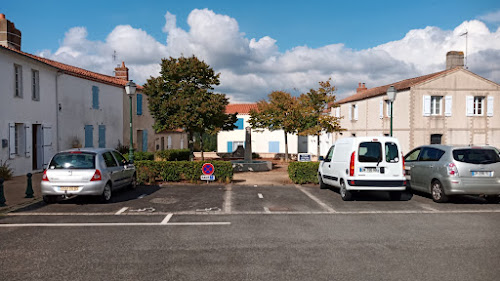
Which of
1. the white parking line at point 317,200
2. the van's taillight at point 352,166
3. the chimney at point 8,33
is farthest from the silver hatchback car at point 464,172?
the chimney at point 8,33

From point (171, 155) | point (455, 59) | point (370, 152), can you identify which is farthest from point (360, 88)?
point (370, 152)

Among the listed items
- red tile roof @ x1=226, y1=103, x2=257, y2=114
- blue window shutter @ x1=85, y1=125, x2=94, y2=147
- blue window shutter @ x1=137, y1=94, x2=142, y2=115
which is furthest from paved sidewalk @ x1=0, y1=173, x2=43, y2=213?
red tile roof @ x1=226, y1=103, x2=257, y2=114

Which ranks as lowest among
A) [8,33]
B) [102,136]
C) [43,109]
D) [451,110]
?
[102,136]

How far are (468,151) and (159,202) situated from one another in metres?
8.35

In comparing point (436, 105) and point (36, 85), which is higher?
point (36, 85)

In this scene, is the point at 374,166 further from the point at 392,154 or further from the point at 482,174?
the point at 482,174

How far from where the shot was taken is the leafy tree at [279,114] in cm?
2483

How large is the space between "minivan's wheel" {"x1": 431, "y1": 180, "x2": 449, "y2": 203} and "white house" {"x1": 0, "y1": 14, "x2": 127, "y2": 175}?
15.3m

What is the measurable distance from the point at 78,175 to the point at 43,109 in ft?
32.7

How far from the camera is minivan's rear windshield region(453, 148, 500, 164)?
10047 millimetres

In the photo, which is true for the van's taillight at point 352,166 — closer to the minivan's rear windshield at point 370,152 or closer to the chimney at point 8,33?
the minivan's rear windshield at point 370,152

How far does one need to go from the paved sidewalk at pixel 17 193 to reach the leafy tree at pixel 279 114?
14.8 m

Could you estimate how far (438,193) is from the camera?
1054 centimetres

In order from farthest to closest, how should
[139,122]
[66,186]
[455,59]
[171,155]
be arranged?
[139,122], [455,59], [171,155], [66,186]
